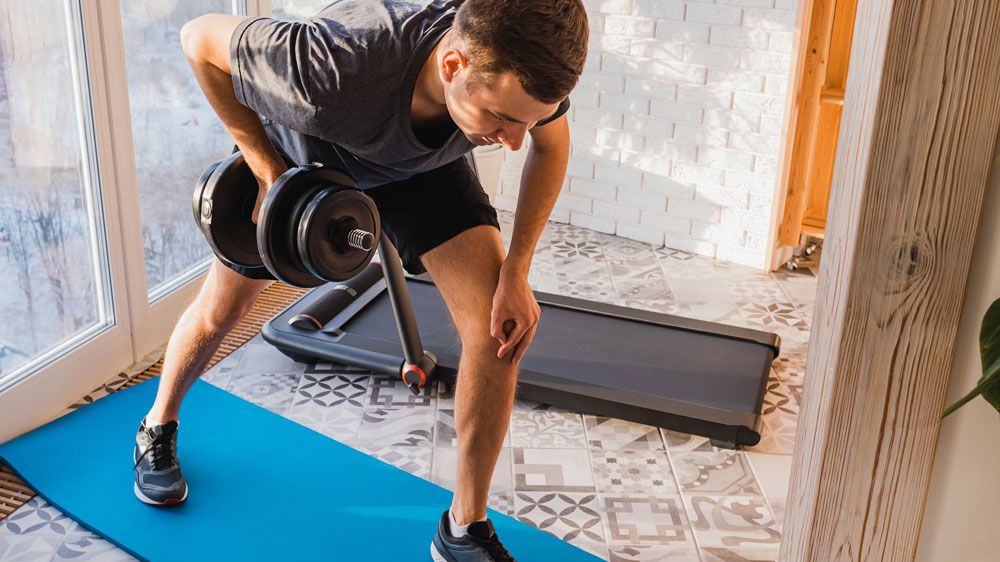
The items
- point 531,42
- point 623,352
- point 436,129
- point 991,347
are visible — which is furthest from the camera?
point 623,352

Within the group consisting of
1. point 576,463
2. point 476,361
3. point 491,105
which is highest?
point 491,105

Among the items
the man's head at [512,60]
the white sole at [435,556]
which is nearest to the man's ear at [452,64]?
the man's head at [512,60]

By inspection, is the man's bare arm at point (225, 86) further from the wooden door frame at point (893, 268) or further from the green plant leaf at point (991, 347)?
the green plant leaf at point (991, 347)

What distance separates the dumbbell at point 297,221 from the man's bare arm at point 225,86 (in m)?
0.06

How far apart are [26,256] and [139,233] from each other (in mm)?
305

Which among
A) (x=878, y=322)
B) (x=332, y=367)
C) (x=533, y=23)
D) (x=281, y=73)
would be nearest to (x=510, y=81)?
(x=533, y=23)

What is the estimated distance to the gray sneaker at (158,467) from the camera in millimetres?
1866

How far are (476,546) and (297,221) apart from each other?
0.67m

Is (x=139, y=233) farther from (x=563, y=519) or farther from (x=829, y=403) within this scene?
(x=829, y=403)

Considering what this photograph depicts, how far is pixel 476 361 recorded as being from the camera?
1645 mm

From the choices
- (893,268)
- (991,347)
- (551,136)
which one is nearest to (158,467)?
(551,136)

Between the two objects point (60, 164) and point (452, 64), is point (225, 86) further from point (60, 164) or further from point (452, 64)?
point (60, 164)

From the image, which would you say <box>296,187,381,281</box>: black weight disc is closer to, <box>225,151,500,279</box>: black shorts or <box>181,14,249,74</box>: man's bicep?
<box>225,151,500,279</box>: black shorts

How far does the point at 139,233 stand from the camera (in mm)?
2359
